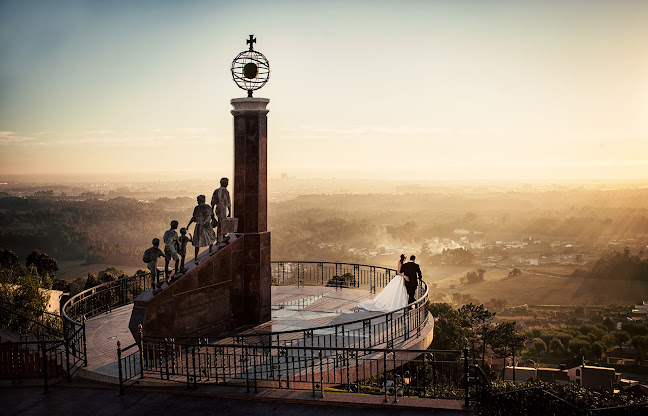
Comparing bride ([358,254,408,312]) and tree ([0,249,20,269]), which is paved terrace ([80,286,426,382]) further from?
tree ([0,249,20,269])

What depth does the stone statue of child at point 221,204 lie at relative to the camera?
1457 cm

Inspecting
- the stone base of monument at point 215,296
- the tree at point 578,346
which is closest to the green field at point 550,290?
the tree at point 578,346

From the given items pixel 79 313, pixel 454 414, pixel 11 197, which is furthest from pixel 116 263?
pixel 454 414

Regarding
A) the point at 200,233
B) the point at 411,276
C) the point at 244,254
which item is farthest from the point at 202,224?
the point at 411,276

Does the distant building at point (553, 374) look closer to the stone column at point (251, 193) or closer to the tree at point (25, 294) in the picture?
the stone column at point (251, 193)

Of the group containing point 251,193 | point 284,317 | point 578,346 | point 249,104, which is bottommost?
point 578,346

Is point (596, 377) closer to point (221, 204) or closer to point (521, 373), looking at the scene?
point (521, 373)

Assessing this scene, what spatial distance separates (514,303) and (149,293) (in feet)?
308

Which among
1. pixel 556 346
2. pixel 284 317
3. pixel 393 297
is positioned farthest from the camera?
pixel 556 346

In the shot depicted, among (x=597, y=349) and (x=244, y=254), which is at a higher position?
(x=244, y=254)

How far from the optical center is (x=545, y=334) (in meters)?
79.8

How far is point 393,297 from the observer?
1677cm

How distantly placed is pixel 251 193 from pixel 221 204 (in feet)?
3.36

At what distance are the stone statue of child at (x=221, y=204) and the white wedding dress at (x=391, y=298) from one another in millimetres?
5639
